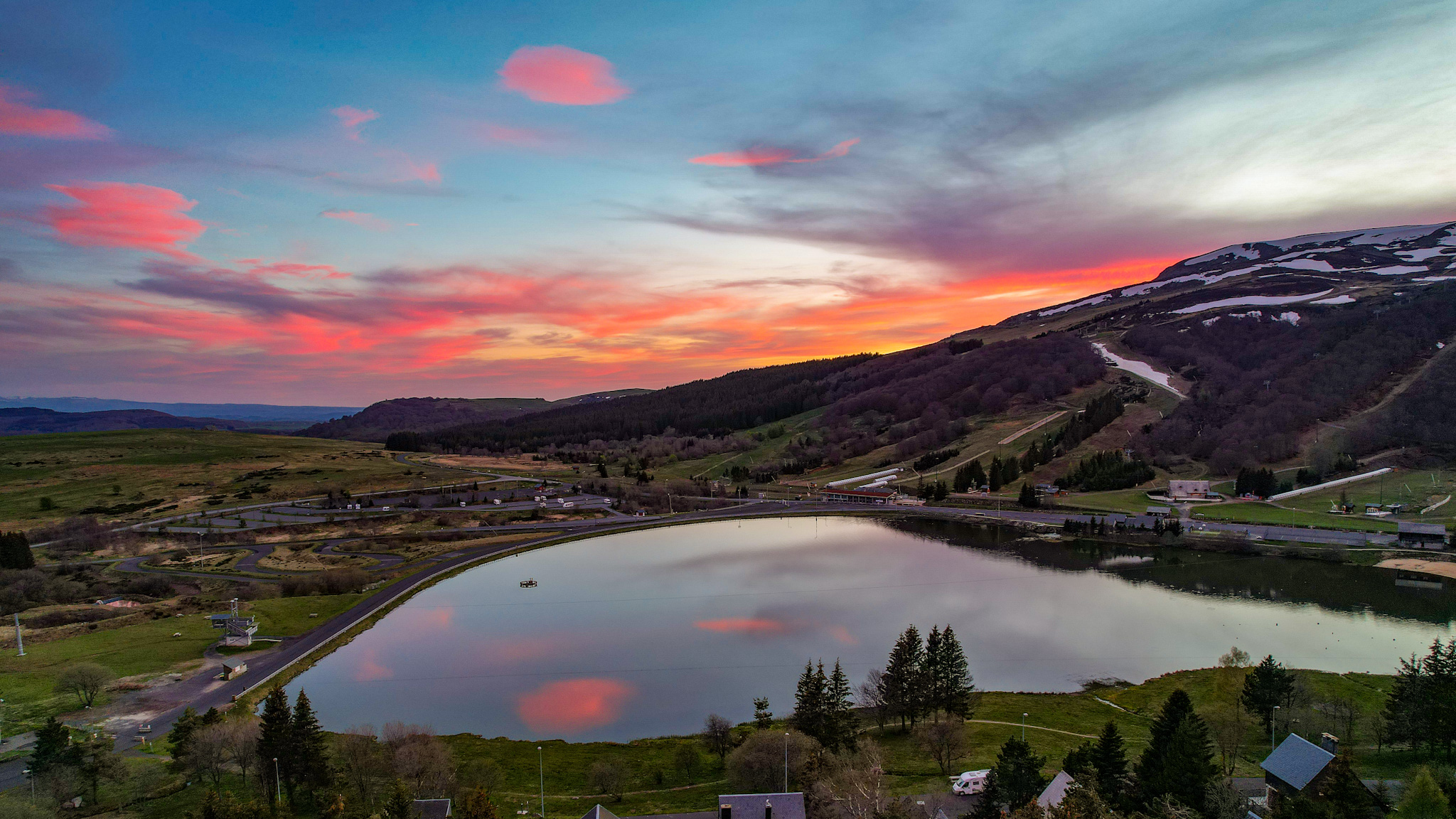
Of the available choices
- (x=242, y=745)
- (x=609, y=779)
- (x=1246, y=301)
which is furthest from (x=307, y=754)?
(x=1246, y=301)

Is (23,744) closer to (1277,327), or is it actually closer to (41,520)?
(41,520)

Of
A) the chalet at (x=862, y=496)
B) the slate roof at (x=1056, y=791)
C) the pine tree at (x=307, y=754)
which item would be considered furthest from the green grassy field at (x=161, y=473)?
the slate roof at (x=1056, y=791)

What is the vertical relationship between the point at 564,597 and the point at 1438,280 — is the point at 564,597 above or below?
below

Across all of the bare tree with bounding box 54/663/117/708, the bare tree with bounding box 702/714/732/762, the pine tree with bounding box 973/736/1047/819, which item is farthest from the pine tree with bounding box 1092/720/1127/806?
the bare tree with bounding box 54/663/117/708

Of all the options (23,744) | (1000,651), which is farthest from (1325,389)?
(23,744)

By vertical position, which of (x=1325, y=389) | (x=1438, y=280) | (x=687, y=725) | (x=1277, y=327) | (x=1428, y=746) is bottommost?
(x=687, y=725)

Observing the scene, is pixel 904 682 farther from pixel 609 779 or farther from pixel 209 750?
pixel 209 750
